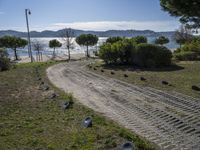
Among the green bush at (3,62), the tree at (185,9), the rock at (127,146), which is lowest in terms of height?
the green bush at (3,62)

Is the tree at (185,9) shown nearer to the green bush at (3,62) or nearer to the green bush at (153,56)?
the green bush at (153,56)

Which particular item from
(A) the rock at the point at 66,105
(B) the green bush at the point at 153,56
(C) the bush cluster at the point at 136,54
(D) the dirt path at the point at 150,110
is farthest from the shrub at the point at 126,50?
(A) the rock at the point at 66,105

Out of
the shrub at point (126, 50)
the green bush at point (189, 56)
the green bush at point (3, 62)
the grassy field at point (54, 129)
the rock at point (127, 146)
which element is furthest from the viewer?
the green bush at point (3, 62)

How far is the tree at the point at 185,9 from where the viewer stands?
12.8 meters

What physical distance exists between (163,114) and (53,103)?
437 centimetres

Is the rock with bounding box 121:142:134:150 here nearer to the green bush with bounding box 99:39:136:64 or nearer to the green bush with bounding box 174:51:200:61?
the green bush with bounding box 99:39:136:64

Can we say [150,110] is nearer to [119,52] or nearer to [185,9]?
[185,9]

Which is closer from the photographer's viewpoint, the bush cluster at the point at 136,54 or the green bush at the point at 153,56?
the green bush at the point at 153,56

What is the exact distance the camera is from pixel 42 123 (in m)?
8.59

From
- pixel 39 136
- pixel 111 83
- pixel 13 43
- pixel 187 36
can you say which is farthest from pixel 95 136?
pixel 13 43

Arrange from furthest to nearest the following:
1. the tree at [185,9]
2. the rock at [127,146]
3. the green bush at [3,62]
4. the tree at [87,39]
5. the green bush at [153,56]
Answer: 1. the tree at [87,39]
2. the green bush at [3,62]
3. the green bush at [153,56]
4. the tree at [185,9]
5. the rock at [127,146]

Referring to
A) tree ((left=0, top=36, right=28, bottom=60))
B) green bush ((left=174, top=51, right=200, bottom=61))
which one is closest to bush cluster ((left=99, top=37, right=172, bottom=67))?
green bush ((left=174, top=51, right=200, bottom=61))

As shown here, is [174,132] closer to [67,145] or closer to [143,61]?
[67,145]

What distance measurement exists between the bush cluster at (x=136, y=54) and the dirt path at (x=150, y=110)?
10863 millimetres
